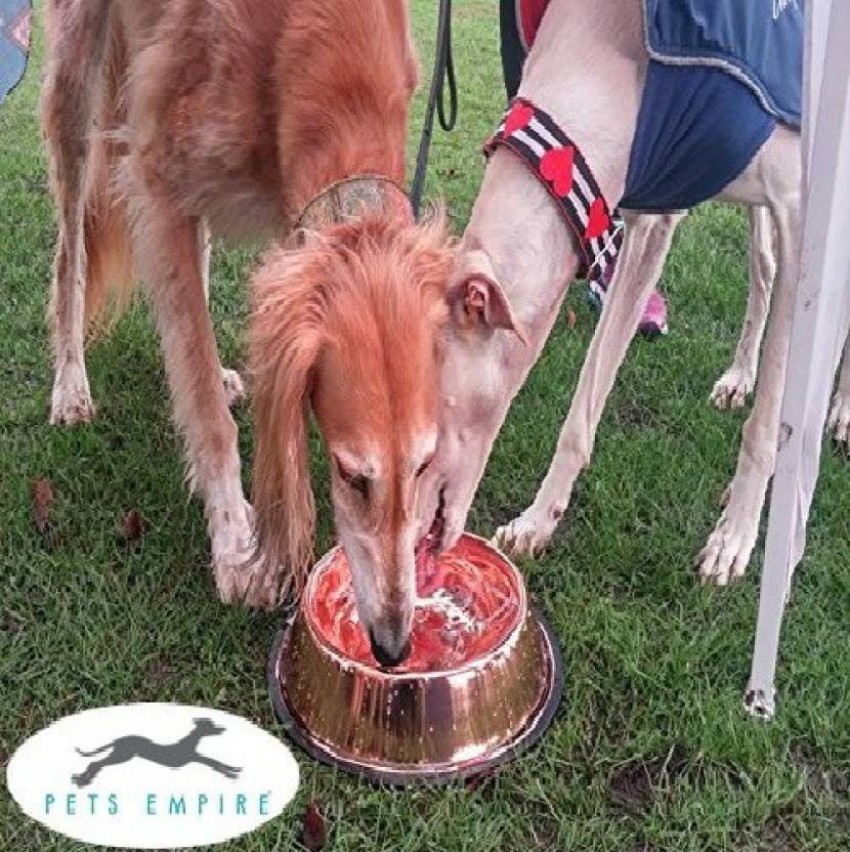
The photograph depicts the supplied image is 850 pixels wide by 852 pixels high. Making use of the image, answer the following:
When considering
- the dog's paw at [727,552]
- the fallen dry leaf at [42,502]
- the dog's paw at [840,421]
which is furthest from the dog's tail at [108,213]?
the dog's paw at [840,421]

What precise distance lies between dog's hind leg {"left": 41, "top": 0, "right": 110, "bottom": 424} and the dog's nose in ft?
6.46

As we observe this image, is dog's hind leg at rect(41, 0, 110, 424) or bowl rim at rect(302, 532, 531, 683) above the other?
dog's hind leg at rect(41, 0, 110, 424)

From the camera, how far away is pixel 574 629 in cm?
333

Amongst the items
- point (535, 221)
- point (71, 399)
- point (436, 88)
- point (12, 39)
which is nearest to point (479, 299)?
point (535, 221)

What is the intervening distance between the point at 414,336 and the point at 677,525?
1.67 m

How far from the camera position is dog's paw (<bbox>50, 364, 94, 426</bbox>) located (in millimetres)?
4297

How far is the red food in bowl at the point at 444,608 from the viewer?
3039 millimetres

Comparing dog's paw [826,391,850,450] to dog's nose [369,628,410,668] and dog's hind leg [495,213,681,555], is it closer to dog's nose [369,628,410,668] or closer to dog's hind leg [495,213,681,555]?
dog's hind leg [495,213,681,555]

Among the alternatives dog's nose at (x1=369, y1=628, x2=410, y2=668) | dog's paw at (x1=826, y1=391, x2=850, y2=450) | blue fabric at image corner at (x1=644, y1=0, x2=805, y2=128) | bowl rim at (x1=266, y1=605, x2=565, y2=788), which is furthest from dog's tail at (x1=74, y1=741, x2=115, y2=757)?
dog's paw at (x1=826, y1=391, x2=850, y2=450)

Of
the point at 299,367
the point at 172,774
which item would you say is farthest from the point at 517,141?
the point at 172,774

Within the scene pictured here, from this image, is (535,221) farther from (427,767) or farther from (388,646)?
(427,767)

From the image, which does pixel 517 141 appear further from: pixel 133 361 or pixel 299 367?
pixel 133 361

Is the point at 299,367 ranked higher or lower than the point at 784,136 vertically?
lower

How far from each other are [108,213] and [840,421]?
2.76m
